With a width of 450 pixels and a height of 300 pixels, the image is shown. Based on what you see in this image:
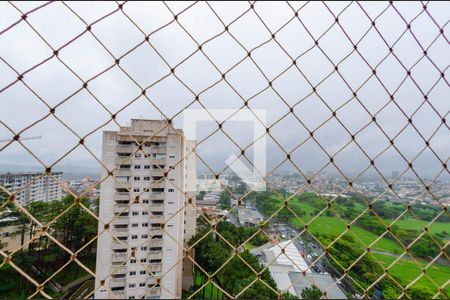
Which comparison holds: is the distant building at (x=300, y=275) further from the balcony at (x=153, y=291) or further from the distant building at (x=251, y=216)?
the balcony at (x=153, y=291)

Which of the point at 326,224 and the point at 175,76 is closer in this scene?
the point at 175,76

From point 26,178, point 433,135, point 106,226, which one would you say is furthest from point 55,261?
point 433,135

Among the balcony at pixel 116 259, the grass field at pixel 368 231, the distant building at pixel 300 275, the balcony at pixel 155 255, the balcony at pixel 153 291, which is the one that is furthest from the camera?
the balcony at pixel 155 255

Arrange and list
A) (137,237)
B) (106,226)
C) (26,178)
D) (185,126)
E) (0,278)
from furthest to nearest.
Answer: (0,278) → (137,237) → (26,178) → (185,126) → (106,226)

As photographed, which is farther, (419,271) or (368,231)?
(368,231)

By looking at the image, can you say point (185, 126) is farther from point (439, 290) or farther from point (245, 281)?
point (245, 281)

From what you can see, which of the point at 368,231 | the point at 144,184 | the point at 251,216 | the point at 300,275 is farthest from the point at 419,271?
the point at 144,184

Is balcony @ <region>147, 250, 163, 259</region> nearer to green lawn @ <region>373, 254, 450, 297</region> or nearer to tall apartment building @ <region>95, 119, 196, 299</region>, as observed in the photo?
tall apartment building @ <region>95, 119, 196, 299</region>

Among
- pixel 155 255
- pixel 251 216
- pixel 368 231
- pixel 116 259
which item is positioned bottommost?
pixel 155 255

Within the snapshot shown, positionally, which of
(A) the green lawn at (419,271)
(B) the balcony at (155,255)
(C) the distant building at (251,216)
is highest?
(C) the distant building at (251,216)

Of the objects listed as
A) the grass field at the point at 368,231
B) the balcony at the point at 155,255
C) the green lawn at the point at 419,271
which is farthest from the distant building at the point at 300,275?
the balcony at the point at 155,255

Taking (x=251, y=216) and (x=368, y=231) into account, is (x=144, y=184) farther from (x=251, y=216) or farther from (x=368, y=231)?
(x=368, y=231)
